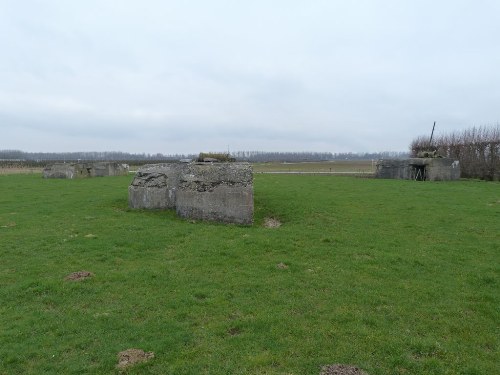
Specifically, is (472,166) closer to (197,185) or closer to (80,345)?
(197,185)

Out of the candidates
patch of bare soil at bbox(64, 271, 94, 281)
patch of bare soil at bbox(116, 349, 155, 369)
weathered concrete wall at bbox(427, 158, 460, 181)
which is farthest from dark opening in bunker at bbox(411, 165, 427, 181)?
patch of bare soil at bbox(116, 349, 155, 369)

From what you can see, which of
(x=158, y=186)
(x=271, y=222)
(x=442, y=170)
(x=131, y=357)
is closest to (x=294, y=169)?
(x=442, y=170)

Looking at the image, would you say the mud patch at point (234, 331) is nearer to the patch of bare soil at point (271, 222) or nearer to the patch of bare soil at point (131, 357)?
the patch of bare soil at point (131, 357)

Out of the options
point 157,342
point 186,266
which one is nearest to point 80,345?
point 157,342

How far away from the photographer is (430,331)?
19.2 feet

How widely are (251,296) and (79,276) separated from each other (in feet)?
11.2

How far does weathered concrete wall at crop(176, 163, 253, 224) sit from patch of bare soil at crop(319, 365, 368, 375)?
26.8 feet

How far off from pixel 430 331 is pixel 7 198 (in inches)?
743

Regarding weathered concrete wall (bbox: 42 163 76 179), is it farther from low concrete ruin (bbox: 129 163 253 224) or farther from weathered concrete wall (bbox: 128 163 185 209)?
low concrete ruin (bbox: 129 163 253 224)

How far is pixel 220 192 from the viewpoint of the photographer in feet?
42.9

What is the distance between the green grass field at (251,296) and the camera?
5.20 metres

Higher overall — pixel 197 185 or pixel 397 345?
pixel 197 185

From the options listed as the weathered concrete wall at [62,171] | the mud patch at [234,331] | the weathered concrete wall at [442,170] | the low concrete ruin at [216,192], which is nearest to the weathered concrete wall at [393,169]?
the weathered concrete wall at [442,170]

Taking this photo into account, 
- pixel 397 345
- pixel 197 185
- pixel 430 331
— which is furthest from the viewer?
pixel 197 185
